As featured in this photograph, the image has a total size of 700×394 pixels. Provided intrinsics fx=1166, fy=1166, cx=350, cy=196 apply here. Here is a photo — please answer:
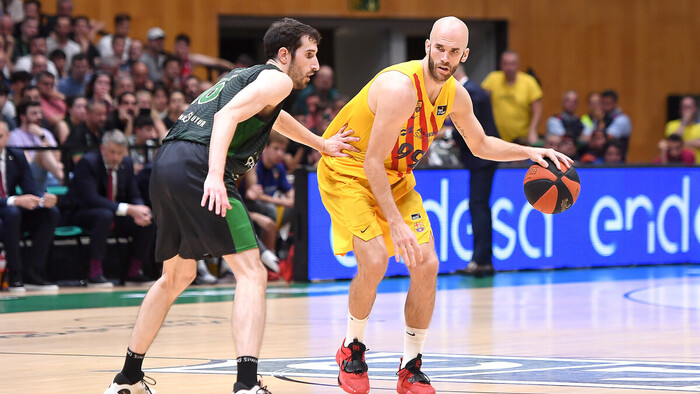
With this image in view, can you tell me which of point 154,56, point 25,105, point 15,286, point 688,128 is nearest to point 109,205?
point 15,286

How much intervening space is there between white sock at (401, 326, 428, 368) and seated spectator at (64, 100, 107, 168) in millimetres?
7130

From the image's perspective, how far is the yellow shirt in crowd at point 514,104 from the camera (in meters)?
14.9

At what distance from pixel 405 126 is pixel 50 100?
8196mm

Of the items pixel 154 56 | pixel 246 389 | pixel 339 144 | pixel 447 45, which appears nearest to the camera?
pixel 246 389

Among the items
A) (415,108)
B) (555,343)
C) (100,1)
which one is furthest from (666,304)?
(100,1)

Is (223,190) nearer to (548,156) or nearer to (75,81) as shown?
(548,156)

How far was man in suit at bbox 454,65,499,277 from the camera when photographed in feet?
40.2

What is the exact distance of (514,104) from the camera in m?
15.0

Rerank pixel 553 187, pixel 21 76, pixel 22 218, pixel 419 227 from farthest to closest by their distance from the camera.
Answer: pixel 21 76, pixel 22 218, pixel 553 187, pixel 419 227

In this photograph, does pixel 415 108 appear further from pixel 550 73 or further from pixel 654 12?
pixel 654 12

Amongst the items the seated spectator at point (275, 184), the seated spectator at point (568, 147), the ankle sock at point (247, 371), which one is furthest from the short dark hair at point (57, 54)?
the ankle sock at point (247, 371)

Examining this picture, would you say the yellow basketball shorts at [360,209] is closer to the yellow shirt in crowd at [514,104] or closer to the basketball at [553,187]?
the basketball at [553,187]

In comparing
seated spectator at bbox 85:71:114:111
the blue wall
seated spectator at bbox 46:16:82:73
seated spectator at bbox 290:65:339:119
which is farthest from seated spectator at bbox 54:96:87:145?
seated spectator at bbox 290:65:339:119

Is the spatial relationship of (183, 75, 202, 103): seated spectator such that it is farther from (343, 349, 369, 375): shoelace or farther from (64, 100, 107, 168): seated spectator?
(343, 349, 369, 375): shoelace
